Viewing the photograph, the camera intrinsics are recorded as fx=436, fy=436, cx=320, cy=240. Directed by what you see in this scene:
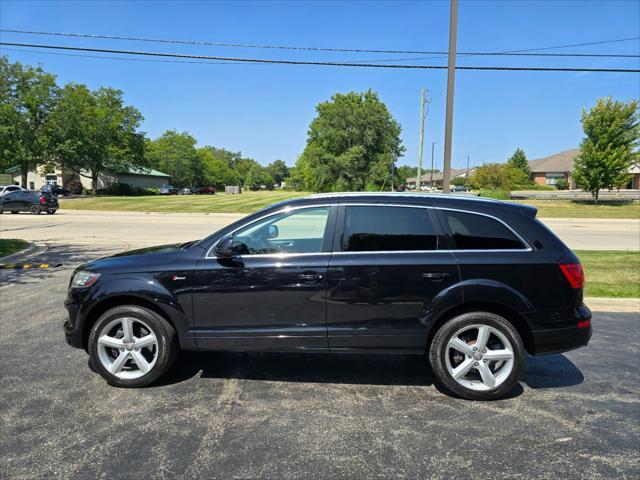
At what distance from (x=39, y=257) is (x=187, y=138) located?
81.1 meters

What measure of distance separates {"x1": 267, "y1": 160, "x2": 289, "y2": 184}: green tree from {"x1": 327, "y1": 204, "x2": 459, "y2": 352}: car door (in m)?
172

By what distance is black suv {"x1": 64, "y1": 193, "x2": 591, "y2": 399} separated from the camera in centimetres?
362

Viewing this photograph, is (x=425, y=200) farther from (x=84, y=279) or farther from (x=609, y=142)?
(x=609, y=142)

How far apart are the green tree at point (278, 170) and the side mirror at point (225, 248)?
565 ft

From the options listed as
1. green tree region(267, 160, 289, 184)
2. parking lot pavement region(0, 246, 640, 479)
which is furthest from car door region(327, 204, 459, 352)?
green tree region(267, 160, 289, 184)

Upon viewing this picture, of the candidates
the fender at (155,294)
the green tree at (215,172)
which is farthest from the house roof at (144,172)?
the fender at (155,294)

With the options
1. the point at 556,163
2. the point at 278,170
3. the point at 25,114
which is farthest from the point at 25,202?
the point at 278,170

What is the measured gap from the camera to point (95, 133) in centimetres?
5291

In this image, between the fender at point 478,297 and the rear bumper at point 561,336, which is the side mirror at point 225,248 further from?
the rear bumper at point 561,336

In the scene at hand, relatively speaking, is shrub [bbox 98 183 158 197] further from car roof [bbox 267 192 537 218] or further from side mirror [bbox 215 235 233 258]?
car roof [bbox 267 192 537 218]

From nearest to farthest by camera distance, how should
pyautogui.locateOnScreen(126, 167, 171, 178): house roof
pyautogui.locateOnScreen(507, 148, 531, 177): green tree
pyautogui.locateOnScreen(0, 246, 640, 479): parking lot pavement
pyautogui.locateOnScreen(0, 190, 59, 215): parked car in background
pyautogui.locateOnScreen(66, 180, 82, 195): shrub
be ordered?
pyautogui.locateOnScreen(0, 246, 640, 479): parking lot pavement < pyautogui.locateOnScreen(0, 190, 59, 215): parked car in background < pyautogui.locateOnScreen(66, 180, 82, 195): shrub < pyautogui.locateOnScreen(126, 167, 171, 178): house roof < pyautogui.locateOnScreen(507, 148, 531, 177): green tree

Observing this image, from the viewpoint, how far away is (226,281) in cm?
371

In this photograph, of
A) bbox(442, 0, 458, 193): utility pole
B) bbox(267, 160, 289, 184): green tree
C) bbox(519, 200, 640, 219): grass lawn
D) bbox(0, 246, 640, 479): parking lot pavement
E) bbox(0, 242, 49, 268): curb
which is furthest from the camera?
bbox(267, 160, 289, 184): green tree

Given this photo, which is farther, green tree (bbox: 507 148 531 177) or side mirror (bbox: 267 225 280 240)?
green tree (bbox: 507 148 531 177)
